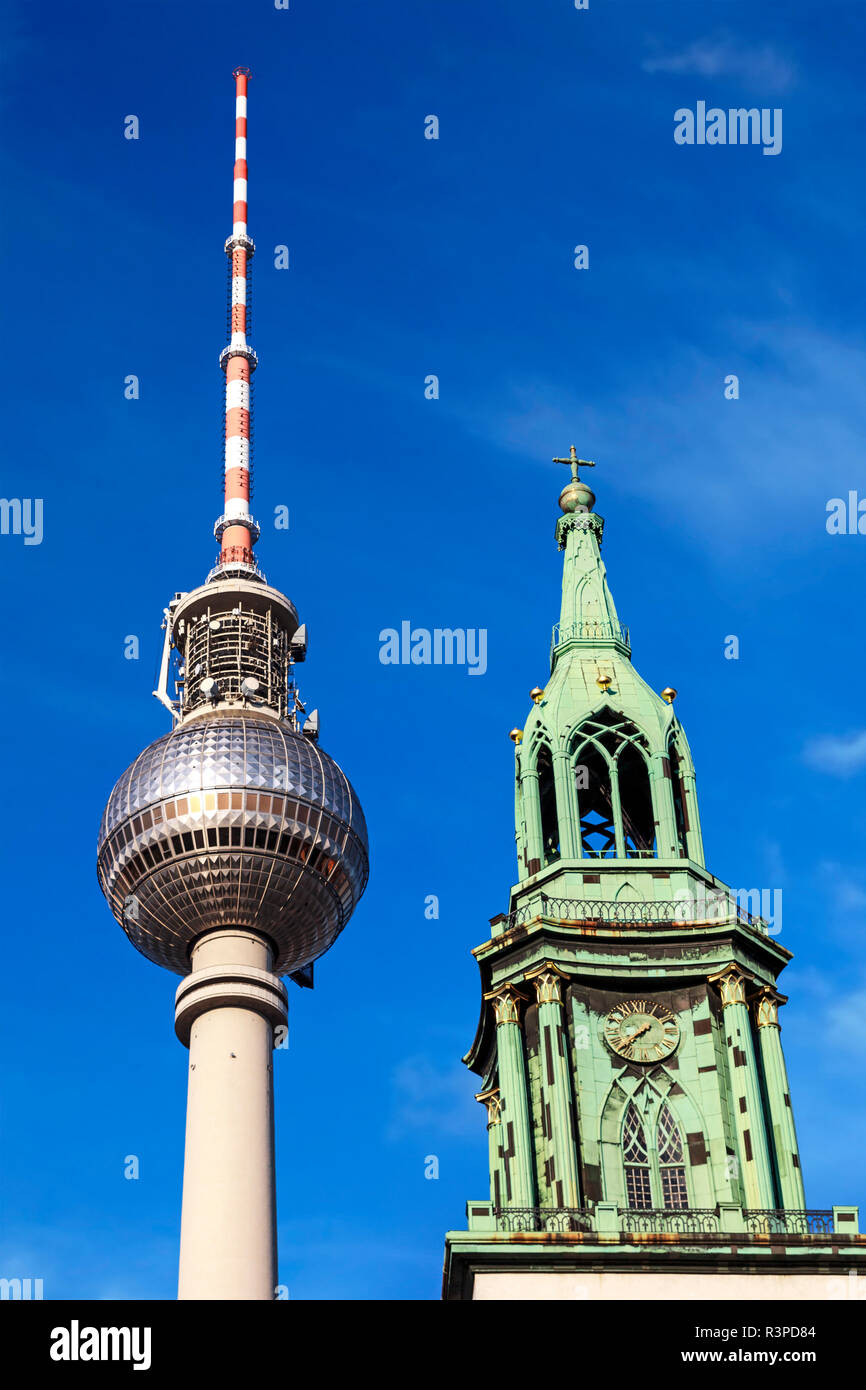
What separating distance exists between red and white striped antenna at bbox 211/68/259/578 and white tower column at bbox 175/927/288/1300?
1121 inches

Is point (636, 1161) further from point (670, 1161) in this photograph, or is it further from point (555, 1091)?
point (555, 1091)

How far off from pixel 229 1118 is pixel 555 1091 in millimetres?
35117

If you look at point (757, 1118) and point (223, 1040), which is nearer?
point (757, 1118)

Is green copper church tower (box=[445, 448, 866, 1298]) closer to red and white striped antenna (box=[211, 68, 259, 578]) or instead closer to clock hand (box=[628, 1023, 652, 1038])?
clock hand (box=[628, 1023, 652, 1038])

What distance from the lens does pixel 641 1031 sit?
81750 millimetres

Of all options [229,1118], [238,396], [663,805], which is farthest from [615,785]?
[238,396]

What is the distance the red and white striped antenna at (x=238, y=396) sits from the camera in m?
135

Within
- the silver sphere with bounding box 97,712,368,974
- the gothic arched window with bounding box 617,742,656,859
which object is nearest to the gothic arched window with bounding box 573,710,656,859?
the gothic arched window with bounding box 617,742,656,859

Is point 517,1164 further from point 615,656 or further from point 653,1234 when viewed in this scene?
point 615,656

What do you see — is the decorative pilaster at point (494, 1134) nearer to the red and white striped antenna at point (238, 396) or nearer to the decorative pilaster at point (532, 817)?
the decorative pilaster at point (532, 817)
